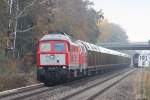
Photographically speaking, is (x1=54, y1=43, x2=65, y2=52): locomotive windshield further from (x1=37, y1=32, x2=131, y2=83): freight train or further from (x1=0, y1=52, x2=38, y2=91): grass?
(x1=0, y1=52, x2=38, y2=91): grass

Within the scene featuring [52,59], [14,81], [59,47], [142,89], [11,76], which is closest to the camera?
[142,89]

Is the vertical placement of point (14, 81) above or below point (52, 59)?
below

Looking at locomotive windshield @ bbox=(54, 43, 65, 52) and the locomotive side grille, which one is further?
locomotive windshield @ bbox=(54, 43, 65, 52)

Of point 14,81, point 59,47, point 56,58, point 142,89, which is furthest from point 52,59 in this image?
point 142,89

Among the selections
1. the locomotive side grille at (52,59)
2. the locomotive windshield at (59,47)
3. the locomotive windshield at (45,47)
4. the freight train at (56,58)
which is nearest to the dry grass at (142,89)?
the freight train at (56,58)

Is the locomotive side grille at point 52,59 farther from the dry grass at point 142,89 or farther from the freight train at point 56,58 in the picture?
the dry grass at point 142,89

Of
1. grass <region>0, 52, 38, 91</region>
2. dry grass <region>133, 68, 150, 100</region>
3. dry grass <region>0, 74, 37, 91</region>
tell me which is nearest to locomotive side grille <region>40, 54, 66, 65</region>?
dry grass <region>0, 74, 37, 91</region>

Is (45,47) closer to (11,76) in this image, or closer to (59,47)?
(59,47)

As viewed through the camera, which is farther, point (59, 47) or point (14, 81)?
point (59, 47)

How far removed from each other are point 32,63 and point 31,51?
178 centimetres

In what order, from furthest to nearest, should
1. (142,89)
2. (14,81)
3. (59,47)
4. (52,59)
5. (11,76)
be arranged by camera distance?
(59,47) → (52,59) → (11,76) → (14,81) → (142,89)

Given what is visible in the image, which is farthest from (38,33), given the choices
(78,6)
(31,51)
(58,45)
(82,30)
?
(78,6)

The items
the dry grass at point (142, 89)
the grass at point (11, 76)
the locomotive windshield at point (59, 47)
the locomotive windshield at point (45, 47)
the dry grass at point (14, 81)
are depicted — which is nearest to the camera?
the dry grass at point (142, 89)

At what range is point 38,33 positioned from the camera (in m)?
41.2
